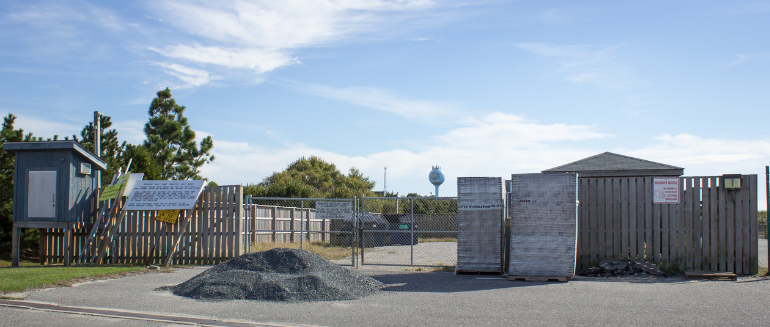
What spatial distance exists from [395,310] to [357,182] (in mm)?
57007

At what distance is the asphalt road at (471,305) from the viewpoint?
7.43 m

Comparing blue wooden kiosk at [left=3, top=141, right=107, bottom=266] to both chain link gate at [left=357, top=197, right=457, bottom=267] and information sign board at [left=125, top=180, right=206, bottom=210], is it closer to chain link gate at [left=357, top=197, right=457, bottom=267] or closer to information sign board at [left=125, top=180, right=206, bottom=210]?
information sign board at [left=125, top=180, right=206, bottom=210]

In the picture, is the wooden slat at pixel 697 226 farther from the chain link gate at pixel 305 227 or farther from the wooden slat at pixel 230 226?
the wooden slat at pixel 230 226

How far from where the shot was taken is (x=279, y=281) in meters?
9.73

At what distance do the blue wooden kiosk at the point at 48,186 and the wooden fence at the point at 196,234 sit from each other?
4.19 ft

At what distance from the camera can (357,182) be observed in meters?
65.1

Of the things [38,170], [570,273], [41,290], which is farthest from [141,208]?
[570,273]

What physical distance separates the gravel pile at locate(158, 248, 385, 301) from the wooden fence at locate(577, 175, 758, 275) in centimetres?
602

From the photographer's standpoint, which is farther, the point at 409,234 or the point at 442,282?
the point at 409,234

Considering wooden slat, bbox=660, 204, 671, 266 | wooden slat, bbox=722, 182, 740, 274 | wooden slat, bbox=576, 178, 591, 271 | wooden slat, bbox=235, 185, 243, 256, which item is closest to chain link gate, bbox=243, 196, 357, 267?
wooden slat, bbox=235, 185, 243, 256

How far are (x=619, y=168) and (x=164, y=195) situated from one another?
45.7 feet

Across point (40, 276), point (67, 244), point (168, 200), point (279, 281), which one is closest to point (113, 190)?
point (168, 200)

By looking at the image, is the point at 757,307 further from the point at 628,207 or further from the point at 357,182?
the point at 357,182

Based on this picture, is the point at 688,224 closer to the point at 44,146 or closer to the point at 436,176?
the point at 44,146
